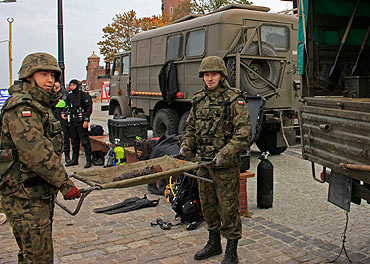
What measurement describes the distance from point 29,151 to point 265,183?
145 inches

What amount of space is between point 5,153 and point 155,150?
392cm

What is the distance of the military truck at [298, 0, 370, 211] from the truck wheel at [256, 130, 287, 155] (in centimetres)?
444

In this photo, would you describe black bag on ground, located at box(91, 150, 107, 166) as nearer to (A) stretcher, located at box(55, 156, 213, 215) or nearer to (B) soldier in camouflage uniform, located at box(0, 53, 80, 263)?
(A) stretcher, located at box(55, 156, 213, 215)

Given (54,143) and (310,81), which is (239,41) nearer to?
(310,81)

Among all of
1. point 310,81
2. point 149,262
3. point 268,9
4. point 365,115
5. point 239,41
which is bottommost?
point 149,262

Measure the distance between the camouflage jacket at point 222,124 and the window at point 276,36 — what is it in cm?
572

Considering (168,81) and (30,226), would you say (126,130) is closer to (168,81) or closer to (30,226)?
(168,81)

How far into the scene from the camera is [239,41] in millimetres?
9227

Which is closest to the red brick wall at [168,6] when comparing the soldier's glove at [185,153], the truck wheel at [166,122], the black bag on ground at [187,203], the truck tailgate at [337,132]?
the truck wheel at [166,122]

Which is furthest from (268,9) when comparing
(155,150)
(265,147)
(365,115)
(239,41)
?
(365,115)

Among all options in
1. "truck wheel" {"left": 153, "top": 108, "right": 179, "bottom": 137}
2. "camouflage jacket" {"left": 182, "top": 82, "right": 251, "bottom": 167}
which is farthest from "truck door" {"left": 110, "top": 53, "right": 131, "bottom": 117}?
"camouflage jacket" {"left": 182, "top": 82, "right": 251, "bottom": 167}

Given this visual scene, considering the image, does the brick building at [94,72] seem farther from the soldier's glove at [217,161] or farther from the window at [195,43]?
the soldier's glove at [217,161]

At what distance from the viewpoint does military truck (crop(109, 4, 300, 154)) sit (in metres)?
9.10

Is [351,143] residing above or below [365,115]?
below
